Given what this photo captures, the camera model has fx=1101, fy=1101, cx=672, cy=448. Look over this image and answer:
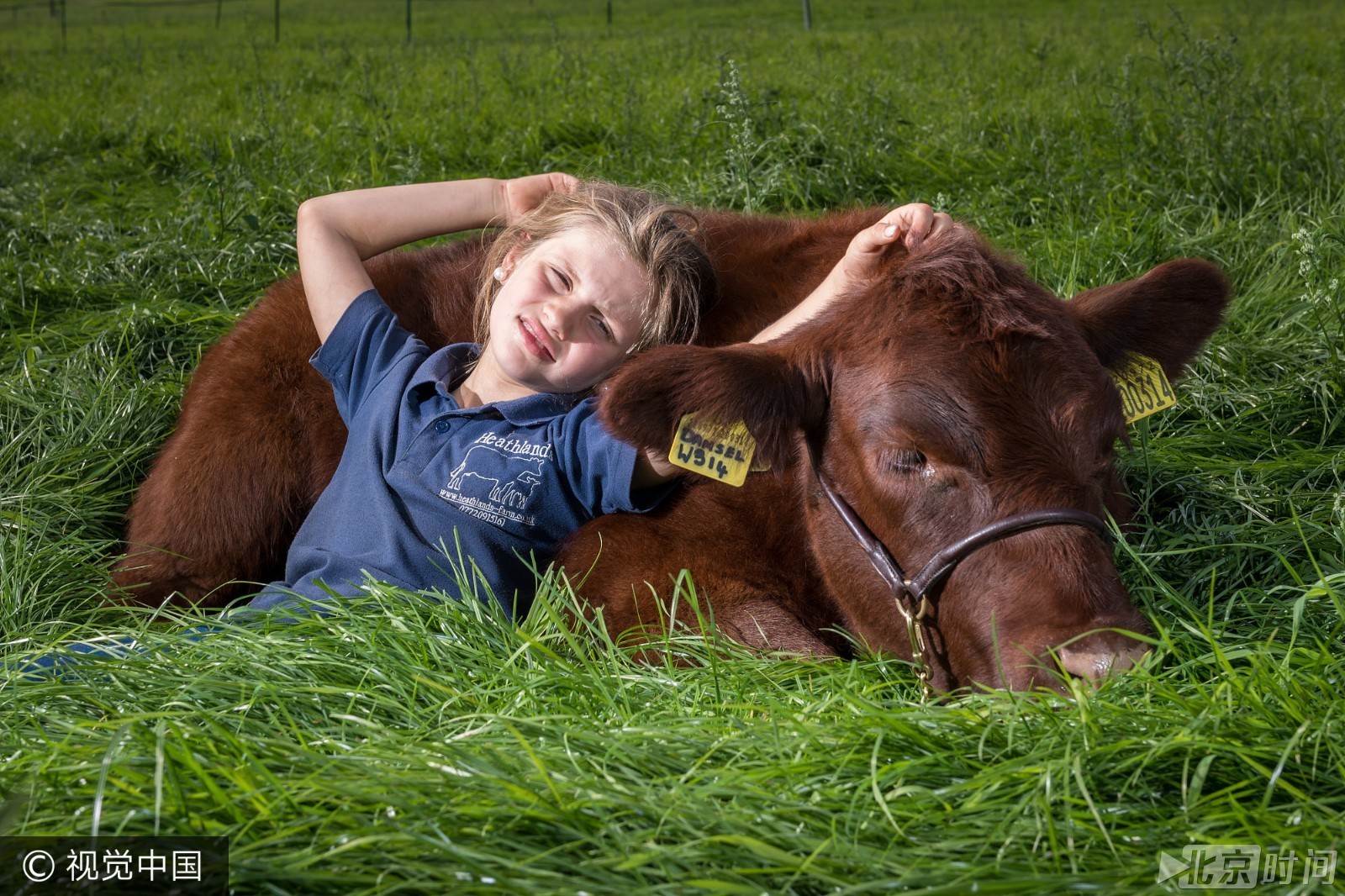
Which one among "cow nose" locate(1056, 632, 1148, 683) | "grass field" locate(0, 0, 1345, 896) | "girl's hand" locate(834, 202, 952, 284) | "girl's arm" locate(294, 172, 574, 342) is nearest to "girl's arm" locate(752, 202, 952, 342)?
"girl's hand" locate(834, 202, 952, 284)

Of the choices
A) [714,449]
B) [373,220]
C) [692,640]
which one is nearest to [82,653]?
[692,640]

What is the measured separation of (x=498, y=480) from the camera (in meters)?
3.05

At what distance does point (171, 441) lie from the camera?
3.91 metres

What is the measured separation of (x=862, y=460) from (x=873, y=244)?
67 cm

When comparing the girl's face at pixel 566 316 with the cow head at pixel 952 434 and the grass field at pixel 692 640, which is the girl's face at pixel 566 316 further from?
the grass field at pixel 692 640

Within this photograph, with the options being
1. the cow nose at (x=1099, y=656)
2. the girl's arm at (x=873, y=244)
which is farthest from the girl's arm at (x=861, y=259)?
the cow nose at (x=1099, y=656)

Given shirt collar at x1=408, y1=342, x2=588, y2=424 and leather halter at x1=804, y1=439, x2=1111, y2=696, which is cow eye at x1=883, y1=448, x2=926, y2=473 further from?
shirt collar at x1=408, y1=342, x2=588, y2=424

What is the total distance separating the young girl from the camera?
3066mm

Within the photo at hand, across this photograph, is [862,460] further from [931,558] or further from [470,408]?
[470,408]

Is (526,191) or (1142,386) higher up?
(526,191)

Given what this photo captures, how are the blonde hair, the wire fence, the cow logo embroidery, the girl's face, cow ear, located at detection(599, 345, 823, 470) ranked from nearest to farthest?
cow ear, located at detection(599, 345, 823, 470)
the cow logo embroidery
the girl's face
the blonde hair
the wire fence

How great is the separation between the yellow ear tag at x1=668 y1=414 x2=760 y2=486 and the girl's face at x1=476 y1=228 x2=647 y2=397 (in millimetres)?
634

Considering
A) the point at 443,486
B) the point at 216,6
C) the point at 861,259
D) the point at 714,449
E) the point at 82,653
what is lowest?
the point at 82,653

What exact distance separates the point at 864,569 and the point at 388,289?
6.82ft
